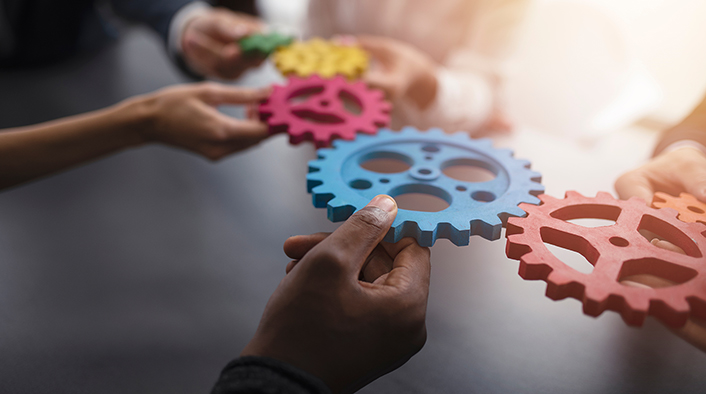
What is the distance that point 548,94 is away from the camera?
57.2 inches

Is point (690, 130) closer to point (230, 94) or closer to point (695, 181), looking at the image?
point (695, 181)

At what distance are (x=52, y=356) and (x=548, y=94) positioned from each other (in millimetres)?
1536

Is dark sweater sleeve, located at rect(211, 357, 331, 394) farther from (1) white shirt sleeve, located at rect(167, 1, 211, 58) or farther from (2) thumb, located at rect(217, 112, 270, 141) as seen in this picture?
(1) white shirt sleeve, located at rect(167, 1, 211, 58)

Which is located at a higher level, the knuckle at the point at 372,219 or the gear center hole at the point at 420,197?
the gear center hole at the point at 420,197

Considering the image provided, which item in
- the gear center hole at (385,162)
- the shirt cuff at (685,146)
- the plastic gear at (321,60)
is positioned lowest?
the gear center hole at (385,162)

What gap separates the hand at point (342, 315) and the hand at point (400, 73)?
28.5 inches

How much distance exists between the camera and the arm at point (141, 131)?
919mm

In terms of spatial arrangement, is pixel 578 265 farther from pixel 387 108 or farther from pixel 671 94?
pixel 671 94

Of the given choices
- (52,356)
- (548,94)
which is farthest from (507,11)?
(52,356)

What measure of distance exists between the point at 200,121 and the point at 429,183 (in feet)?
1.95

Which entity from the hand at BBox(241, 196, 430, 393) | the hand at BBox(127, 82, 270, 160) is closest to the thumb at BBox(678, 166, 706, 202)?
the hand at BBox(241, 196, 430, 393)

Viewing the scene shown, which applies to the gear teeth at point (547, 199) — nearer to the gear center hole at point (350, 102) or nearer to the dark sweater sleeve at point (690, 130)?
the dark sweater sleeve at point (690, 130)

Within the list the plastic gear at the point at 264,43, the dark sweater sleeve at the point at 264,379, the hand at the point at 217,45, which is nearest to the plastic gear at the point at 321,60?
the plastic gear at the point at 264,43

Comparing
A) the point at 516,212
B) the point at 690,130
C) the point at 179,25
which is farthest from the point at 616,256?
the point at 179,25
